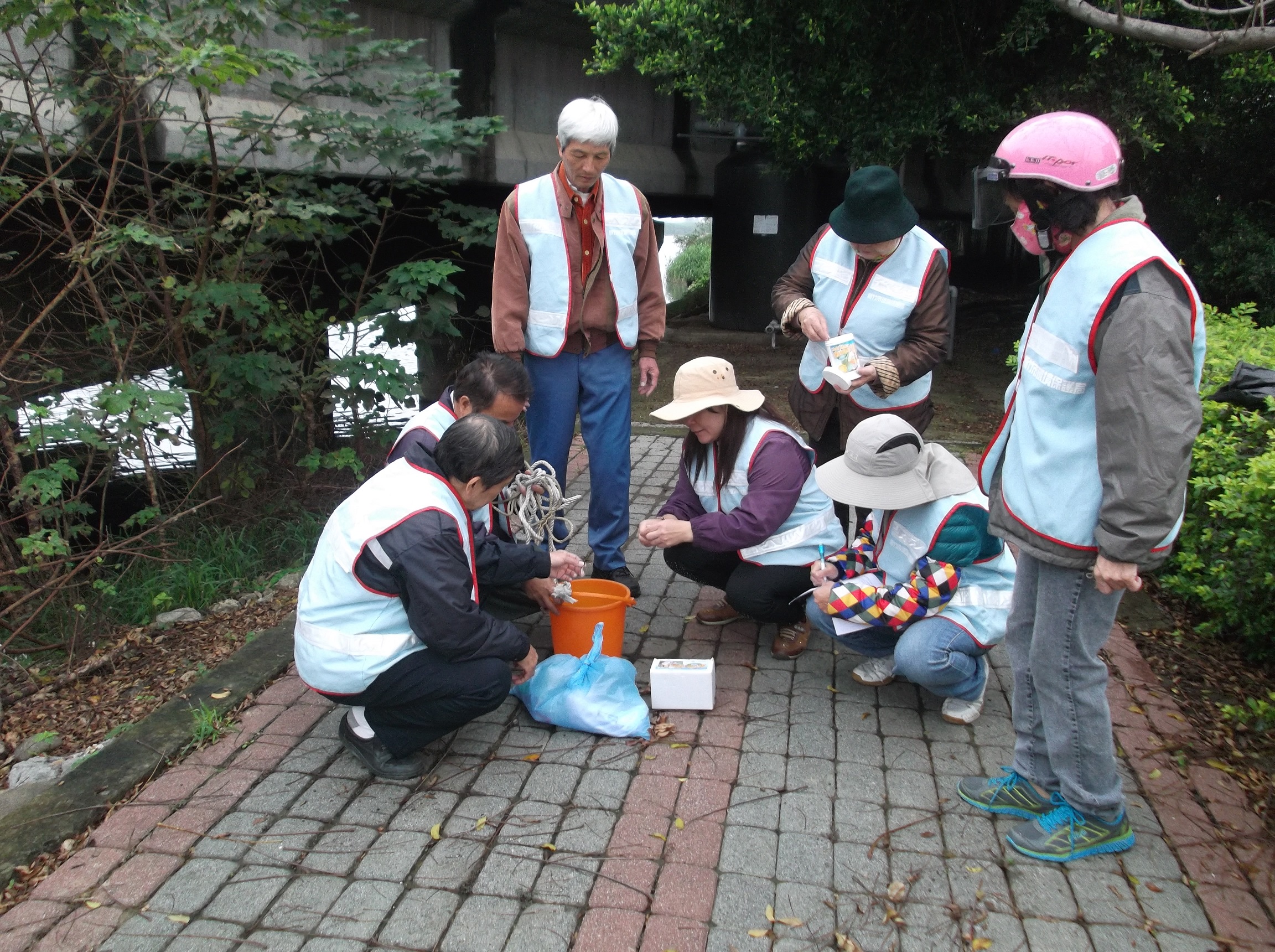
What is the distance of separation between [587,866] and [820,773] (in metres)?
0.85

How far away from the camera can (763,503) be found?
3754 millimetres

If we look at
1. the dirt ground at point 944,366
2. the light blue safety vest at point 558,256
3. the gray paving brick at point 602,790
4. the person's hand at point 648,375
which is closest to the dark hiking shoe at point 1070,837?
the gray paving brick at point 602,790

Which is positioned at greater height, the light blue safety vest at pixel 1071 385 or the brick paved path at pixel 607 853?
the light blue safety vest at pixel 1071 385

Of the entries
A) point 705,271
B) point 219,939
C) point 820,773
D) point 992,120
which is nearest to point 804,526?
point 820,773

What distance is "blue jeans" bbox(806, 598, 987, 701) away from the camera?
3307mm

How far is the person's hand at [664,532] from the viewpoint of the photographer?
12.3ft

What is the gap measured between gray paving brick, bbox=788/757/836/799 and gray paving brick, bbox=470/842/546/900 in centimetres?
84

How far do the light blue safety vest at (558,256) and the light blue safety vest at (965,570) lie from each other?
1.57 m

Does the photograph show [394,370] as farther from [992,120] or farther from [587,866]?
[992,120]

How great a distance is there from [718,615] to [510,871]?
175cm

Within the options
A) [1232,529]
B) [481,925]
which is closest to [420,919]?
[481,925]

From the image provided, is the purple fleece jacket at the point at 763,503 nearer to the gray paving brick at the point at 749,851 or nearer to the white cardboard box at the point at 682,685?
the white cardboard box at the point at 682,685

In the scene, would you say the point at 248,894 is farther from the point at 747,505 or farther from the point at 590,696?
the point at 747,505

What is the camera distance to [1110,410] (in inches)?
93.0
